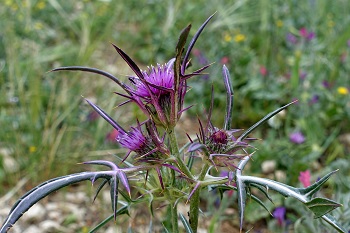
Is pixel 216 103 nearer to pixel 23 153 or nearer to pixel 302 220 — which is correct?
pixel 23 153

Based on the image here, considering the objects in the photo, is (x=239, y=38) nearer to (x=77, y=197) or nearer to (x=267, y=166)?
(x=267, y=166)

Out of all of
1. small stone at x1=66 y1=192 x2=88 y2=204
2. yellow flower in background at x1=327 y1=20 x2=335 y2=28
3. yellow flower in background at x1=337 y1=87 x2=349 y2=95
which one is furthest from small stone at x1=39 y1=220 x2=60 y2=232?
yellow flower in background at x1=327 y1=20 x2=335 y2=28

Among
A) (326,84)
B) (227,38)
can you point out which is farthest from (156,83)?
(227,38)

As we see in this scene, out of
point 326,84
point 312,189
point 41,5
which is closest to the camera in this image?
point 312,189

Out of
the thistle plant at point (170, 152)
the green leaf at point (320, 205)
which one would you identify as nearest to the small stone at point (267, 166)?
the thistle plant at point (170, 152)

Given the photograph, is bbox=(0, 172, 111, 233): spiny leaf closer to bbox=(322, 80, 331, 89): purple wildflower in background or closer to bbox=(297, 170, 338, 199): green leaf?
bbox=(297, 170, 338, 199): green leaf

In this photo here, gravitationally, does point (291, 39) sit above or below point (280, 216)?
above

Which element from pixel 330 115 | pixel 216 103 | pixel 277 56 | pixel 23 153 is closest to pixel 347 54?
pixel 277 56

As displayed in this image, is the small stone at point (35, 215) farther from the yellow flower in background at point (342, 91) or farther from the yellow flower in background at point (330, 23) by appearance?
the yellow flower in background at point (330, 23)
